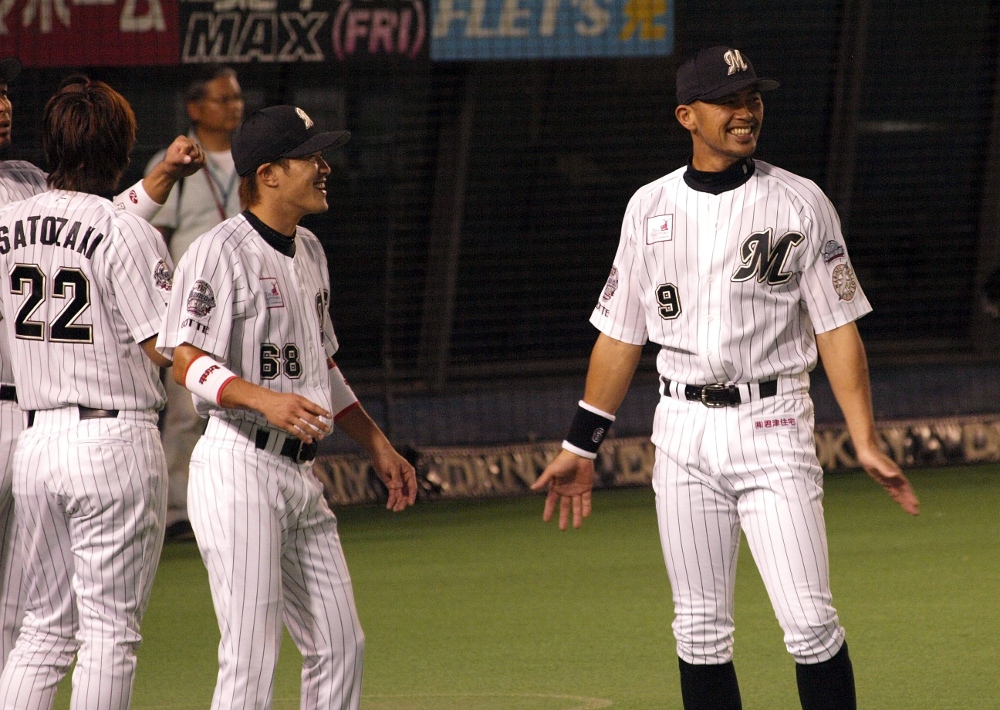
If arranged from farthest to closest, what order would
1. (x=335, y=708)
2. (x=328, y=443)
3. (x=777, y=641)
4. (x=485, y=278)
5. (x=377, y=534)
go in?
(x=485, y=278), (x=328, y=443), (x=377, y=534), (x=777, y=641), (x=335, y=708)

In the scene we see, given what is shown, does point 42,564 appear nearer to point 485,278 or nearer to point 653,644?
point 653,644

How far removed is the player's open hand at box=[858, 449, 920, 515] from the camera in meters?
3.56

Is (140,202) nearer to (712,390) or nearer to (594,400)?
(594,400)

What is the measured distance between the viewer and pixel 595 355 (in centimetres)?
402

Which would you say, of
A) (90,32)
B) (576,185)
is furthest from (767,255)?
(576,185)

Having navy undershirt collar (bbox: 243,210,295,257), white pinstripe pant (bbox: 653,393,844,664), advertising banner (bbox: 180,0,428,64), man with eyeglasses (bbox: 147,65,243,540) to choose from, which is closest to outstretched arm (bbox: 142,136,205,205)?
navy undershirt collar (bbox: 243,210,295,257)

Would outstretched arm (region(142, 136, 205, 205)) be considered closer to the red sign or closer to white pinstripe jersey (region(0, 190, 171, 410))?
white pinstripe jersey (region(0, 190, 171, 410))

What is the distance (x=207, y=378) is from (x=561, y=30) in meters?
6.10

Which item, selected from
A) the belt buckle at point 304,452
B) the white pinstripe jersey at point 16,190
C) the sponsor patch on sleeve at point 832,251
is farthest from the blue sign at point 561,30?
the belt buckle at point 304,452

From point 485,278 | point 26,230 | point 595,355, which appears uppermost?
point 26,230

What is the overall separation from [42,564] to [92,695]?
0.37 meters

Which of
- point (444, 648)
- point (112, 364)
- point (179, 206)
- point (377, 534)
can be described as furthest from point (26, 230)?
point (377, 534)

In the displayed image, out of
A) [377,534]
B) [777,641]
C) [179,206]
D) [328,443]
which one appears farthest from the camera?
[328,443]

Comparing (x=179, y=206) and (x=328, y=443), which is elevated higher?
(x=179, y=206)
